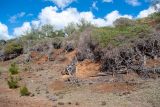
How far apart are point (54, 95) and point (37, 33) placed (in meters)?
35.7

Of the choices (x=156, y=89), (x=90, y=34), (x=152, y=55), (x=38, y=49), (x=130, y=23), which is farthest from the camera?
(x=38, y=49)

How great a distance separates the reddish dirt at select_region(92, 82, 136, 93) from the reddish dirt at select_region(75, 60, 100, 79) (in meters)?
3.11

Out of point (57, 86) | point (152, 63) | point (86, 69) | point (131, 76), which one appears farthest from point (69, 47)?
point (131, 76)

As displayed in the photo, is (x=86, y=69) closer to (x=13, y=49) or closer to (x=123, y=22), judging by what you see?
(x=123, y=22)

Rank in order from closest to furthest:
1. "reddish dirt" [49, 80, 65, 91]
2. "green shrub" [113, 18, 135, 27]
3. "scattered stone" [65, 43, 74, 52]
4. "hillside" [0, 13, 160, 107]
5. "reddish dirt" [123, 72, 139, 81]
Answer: "hillside" [0, 13, 160, 107], "reddish dirt" [123, 72, 139, 81], "reddish dirt" [49, 80, 65, 91], "green shrub" [113, 18, 135, 27], "scattered stone" [65, 43, 74, 52]

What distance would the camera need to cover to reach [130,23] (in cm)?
3297

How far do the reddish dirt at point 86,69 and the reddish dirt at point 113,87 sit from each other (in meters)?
3.11

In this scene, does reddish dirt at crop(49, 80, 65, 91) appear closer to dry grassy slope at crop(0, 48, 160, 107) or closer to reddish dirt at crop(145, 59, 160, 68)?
dry grassy slope at crop(0, 48, 160, 107)

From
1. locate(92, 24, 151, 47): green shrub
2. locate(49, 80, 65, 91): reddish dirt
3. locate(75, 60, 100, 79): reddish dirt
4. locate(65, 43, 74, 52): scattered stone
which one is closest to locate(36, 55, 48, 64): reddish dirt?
locate(65, 43, 74, 52): scattered stone

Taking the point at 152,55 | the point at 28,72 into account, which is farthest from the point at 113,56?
the point at 28,72

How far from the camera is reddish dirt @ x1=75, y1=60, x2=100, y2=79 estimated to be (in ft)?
87.5

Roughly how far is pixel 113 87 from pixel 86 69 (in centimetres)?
587

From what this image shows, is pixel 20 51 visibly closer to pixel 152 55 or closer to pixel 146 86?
pixel 152 55

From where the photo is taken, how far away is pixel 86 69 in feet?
91.2
